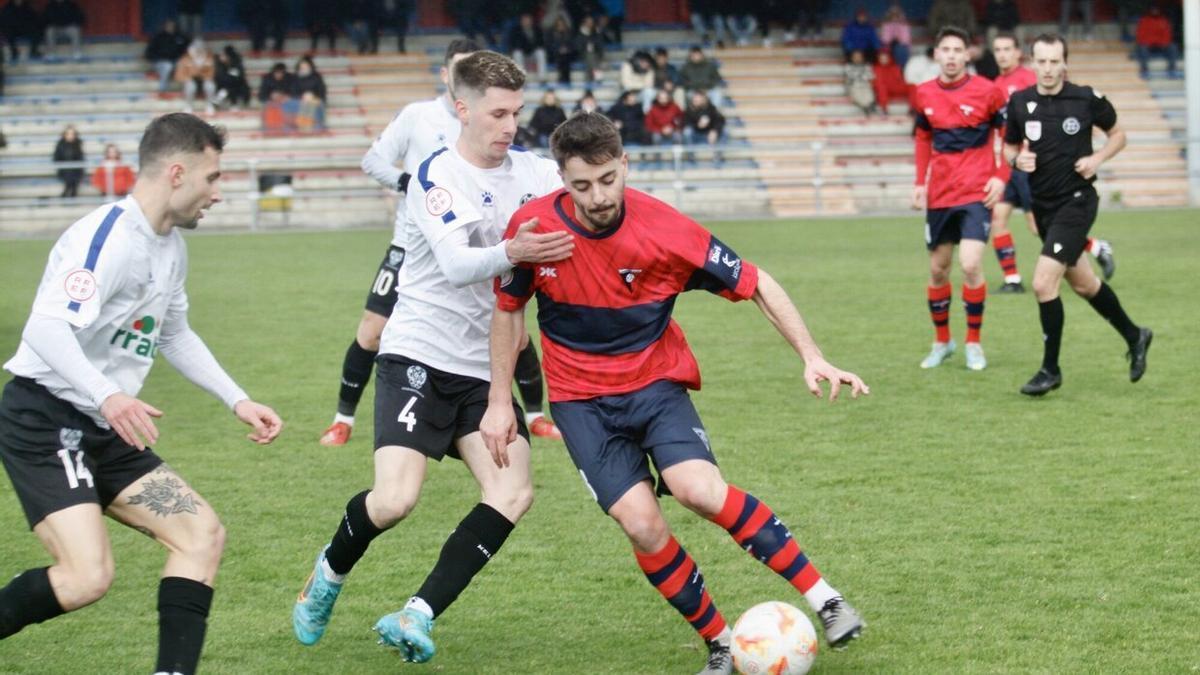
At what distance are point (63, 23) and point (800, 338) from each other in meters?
29.2

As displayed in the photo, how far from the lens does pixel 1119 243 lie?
65.8ft

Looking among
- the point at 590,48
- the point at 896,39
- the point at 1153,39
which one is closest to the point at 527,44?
the point at 590,48

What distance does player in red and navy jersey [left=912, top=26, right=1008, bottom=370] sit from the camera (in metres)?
10.8

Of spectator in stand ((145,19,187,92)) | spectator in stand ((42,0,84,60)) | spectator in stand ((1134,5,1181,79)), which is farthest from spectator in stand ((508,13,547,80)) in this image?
spectator in stand ((1134,5,1181,79))

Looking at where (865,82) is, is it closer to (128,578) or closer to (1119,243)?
(1119,243)

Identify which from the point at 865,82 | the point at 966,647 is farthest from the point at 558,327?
the point at 865,82

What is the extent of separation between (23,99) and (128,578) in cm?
2589

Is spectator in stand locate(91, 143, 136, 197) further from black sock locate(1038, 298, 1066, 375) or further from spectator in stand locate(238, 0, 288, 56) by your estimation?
black sock locate(1038, 298, 1066, 375)

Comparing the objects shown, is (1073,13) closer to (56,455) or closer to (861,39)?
(861,39)

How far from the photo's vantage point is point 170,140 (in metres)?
4.72

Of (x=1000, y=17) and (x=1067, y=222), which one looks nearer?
(x=1067, y=222)

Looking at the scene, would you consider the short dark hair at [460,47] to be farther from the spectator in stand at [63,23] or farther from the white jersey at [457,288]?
the spectator in stand at [63,23]

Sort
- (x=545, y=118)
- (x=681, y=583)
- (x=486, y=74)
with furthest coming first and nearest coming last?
1. (x=545, y=118)
2. (x=486, y=74)
3. (x=681, y=583)

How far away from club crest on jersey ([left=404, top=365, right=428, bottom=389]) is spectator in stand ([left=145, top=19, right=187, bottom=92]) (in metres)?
26.4
